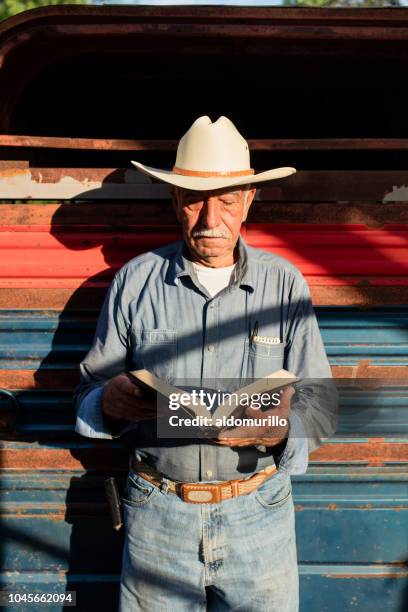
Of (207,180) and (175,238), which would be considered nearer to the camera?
(207,180)

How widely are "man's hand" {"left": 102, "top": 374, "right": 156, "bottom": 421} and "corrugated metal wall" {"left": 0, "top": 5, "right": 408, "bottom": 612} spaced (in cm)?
64

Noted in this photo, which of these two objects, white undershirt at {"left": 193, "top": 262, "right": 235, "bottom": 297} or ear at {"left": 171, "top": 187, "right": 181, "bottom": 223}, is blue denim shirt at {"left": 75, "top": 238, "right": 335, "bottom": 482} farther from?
ear at {"left": 171, "top": 187, "right": 181, "bottom": 223}

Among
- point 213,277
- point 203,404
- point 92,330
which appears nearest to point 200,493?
point 203,404

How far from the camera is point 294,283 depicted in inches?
85.9

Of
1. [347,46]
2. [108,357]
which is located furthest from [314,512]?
[347,46]

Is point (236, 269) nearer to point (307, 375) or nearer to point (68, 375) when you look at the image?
point (307, 375)

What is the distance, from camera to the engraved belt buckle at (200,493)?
6.84ft

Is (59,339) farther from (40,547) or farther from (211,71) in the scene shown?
(211,71)

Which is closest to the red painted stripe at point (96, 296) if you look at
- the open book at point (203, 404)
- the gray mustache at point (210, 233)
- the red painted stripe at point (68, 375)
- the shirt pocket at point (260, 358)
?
the red painted stripe at point (68, 375)

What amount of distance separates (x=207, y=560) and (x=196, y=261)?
44.2 inches

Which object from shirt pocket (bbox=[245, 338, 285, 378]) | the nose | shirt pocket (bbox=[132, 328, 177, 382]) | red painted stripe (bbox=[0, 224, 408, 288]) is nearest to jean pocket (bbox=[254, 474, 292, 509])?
shirt pocket (bbox=[245, 338, 285, 378])

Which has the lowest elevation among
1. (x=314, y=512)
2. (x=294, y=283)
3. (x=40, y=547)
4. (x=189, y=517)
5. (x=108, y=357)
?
(x=40, y=547)

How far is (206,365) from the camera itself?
211cm

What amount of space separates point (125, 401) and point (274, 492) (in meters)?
0.73
